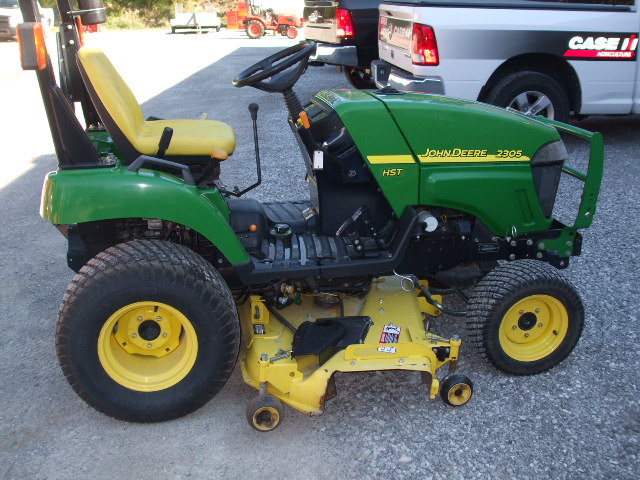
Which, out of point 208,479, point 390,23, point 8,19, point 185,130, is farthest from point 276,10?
point 208,479

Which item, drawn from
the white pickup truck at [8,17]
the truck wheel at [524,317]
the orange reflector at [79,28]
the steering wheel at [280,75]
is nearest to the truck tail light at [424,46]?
the steering wheel at [280,75]

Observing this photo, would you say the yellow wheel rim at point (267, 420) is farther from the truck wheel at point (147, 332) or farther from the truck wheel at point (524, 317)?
the truck wheel at point (524, 317)

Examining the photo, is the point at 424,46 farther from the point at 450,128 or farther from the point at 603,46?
the point at 450,128

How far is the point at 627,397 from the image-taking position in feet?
9.00

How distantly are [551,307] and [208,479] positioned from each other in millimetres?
1666

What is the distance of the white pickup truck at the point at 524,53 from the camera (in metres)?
5.48

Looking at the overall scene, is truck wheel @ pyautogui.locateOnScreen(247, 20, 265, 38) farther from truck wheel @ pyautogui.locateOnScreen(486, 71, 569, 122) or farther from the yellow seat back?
the yellow seat back

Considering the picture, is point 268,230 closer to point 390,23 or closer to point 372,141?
point 372,141

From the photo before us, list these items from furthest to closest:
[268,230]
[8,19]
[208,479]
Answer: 1. [8,19]
2. [268,230]
3. [208,479]

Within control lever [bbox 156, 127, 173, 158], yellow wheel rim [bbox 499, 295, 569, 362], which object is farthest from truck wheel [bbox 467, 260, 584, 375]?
control lever [bbox 156, 127, 173, 158]

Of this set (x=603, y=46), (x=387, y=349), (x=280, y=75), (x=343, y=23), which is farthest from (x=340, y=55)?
(x=387, y=349)

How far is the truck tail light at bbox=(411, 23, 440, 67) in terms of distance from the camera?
17.8 feet

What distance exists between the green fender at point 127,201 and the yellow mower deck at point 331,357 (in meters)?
0.46

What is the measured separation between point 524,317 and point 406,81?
3246 millimetres
